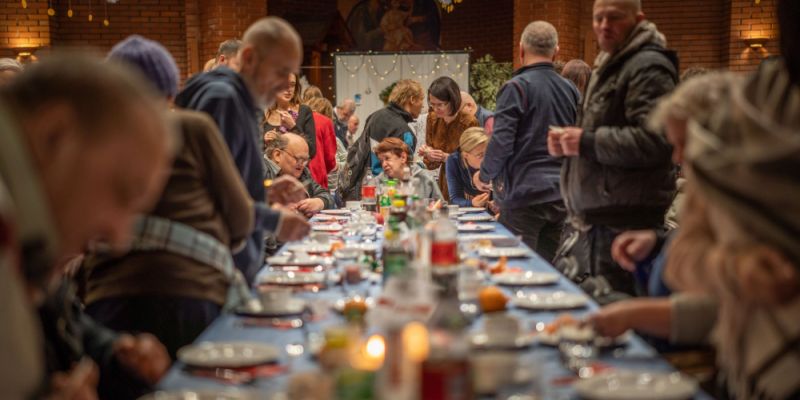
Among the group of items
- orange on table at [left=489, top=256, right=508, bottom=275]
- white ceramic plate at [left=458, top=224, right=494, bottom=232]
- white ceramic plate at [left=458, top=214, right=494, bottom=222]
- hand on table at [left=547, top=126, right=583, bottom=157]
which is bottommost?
white ceramic plate at [left=458, top=214, right=494, bottom=222]

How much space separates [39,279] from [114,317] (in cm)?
181

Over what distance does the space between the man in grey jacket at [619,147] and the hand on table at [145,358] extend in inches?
92.4

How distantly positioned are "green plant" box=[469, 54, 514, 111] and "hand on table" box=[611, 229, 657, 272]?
1042 cm

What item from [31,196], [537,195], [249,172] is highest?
[31,196]

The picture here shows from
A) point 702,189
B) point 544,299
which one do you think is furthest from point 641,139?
point 702,189

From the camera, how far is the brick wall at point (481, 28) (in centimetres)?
1617

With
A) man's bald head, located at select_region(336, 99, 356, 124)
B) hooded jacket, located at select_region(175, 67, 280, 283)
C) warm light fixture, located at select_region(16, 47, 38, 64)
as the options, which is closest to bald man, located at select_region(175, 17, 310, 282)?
hooded jacket, located at select_region(175, 67, 280, 283)

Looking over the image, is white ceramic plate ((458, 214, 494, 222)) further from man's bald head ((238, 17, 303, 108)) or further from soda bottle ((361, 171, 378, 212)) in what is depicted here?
man's bald head ((238, 17, 303, 108))

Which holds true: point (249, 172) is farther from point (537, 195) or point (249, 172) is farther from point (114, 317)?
point (537, 195)

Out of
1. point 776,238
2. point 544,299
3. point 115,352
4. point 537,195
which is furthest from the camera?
point 537,195

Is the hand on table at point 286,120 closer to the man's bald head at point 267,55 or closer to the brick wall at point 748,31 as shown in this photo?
the man's bald head at point 267,55

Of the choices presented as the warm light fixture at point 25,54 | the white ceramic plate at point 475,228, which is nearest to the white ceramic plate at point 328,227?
the white ceramic plate at point 475,228

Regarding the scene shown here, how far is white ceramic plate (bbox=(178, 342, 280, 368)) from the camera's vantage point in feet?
7.84

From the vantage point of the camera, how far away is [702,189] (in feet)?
6.86
